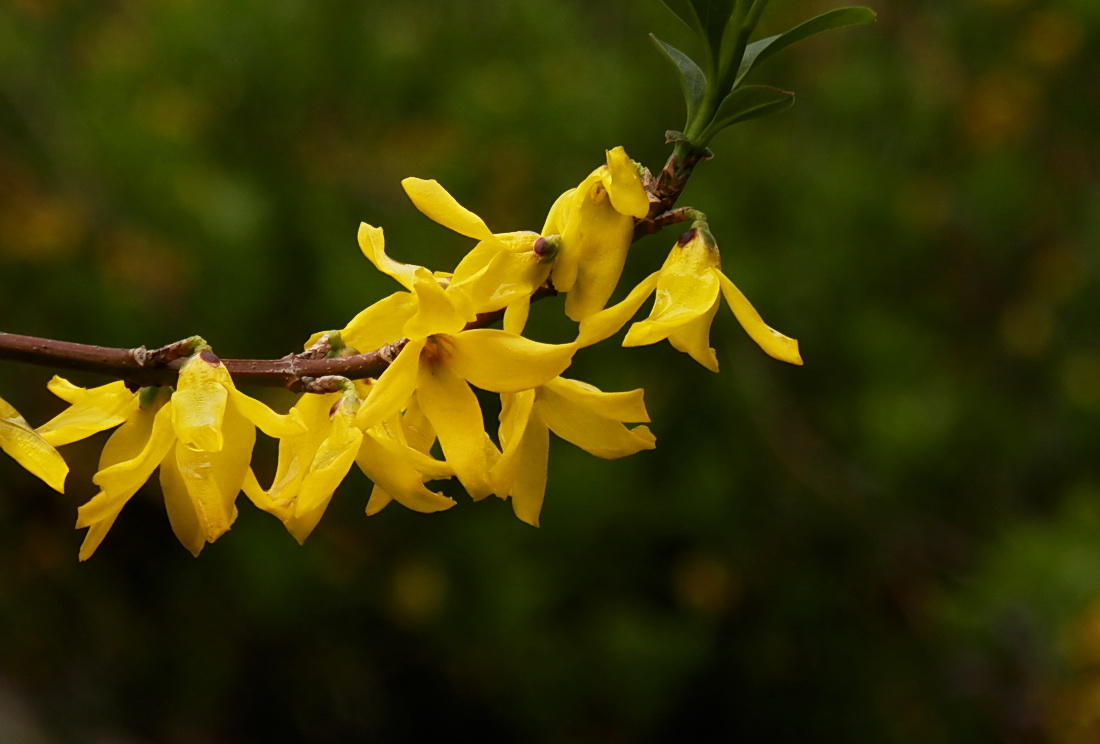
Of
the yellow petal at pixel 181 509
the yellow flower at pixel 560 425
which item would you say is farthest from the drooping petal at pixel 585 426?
the yellow petal at pixel 181 509

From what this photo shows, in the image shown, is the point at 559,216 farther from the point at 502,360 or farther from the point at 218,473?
the point at 218,473

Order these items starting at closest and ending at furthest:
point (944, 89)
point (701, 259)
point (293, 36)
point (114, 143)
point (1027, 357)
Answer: point (701, 259)
point (114, 143)
point (293, 36)
point (1027, 357)
point (944, 89)

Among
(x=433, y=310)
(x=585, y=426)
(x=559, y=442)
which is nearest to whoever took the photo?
(x=433, y=310)

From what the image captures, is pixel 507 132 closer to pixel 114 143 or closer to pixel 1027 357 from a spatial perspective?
pixel 114 143

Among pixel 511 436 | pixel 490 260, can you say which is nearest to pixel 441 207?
pixel 490 260

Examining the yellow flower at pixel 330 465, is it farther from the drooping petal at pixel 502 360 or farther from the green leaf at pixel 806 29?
the green leaf at pixel 806 29

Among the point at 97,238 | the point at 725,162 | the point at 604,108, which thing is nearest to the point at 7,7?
the point at 97,238
